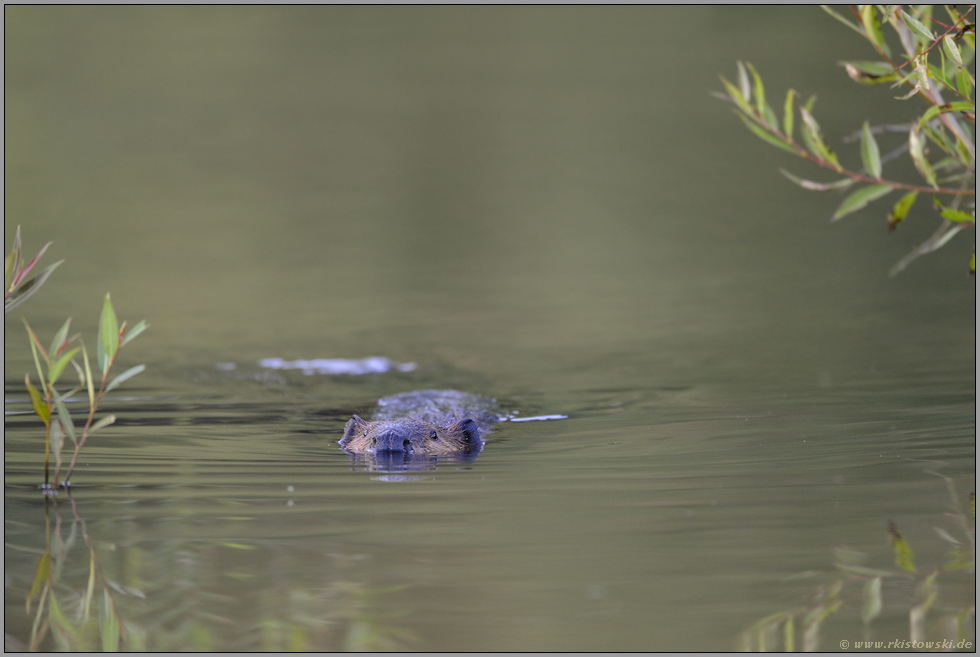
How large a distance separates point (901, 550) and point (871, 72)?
2.05 meters

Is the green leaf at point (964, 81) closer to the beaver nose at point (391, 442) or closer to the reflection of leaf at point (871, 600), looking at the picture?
the reflection of leaf at point (871, 600)

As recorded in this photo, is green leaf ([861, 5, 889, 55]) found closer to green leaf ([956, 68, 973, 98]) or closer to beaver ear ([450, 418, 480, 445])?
green leaf ([956, 68, 973, 98])

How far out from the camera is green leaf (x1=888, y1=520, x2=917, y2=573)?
412 centimetres

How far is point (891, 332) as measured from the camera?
30.3ft

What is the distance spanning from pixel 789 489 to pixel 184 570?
2.57 m

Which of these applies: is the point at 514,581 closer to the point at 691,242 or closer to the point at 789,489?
the point at 789,489

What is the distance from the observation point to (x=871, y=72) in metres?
5.11

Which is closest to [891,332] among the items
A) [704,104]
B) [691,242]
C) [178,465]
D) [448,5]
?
[691,242]

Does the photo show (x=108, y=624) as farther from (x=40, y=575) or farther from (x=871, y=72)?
(x=871, y=72)

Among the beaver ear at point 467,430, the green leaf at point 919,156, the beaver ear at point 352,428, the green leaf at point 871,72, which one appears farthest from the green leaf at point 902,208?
the beaver ear at point 352,428

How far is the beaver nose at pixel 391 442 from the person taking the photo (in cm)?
616

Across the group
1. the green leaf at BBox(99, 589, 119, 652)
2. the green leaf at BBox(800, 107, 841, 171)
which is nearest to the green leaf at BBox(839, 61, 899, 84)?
the green leaf at BBox(800, 107, 841, 171)

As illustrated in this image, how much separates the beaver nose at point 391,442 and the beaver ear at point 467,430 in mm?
267

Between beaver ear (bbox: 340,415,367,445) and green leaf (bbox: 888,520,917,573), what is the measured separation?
2843 millimetres
